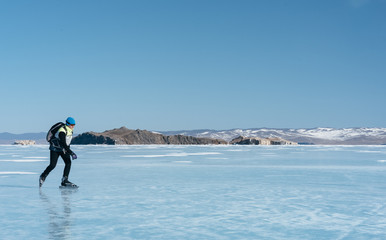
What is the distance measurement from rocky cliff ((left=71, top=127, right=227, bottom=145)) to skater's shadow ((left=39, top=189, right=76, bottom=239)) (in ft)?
427

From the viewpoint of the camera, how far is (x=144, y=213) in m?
6.85

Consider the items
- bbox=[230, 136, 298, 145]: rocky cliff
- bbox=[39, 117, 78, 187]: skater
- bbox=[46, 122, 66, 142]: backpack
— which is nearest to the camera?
bbox=[39, 117, 78, 187]: skater

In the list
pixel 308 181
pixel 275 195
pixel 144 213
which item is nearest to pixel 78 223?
pixel 144 213

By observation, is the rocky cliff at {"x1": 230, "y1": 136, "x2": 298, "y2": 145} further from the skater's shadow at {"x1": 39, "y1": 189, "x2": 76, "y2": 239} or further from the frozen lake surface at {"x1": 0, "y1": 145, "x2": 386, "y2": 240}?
the skater's shadow at {"x1": 39, "y1": 189, "x2": 76, "y2": 239}

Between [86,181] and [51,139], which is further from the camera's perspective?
[86,181]

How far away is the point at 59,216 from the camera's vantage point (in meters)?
6.59

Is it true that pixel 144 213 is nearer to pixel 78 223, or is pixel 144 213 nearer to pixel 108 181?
pixel 78 223

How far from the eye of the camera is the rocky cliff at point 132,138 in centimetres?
14275

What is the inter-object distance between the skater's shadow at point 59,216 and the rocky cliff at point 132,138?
427 feet

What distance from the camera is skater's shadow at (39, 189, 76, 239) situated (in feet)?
17.8

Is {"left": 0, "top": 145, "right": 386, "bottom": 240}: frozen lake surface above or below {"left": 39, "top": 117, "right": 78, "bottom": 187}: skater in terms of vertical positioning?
below

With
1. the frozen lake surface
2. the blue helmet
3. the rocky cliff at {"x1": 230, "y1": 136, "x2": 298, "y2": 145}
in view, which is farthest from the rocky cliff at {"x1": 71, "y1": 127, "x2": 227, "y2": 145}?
the frozen lake surface

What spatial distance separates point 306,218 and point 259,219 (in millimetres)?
710

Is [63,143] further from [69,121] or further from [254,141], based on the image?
[254,141]
